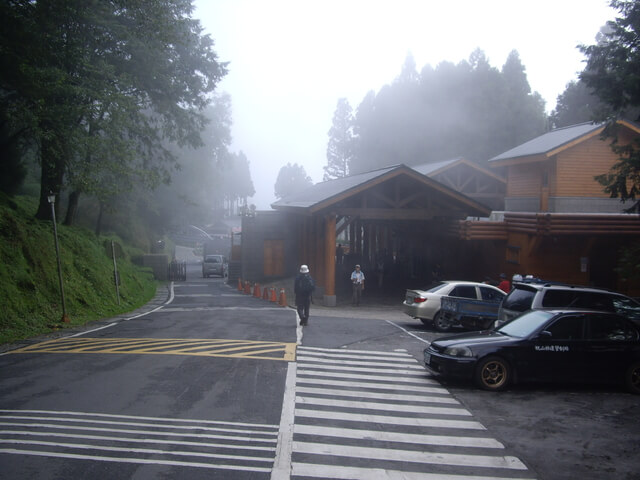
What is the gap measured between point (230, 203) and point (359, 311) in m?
140

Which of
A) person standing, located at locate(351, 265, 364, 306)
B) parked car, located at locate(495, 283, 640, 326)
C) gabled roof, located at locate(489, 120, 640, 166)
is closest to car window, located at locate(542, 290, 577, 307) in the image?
parked car, located at locate(495, 283, 640, 326)

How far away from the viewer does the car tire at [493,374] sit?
1038cm

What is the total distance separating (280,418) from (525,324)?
5550 mm

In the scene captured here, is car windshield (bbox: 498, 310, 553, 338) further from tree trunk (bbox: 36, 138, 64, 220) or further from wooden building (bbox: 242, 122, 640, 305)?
tree trunk (bbox: 36, 138, 64, 220)

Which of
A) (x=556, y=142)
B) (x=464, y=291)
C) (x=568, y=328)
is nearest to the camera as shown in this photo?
(x=568, y=328)

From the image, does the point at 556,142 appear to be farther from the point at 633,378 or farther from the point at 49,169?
the point at 49,169

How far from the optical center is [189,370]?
10.9 metres

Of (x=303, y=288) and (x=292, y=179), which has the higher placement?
(x=292, y=179)

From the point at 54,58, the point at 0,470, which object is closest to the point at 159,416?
the point at 0,470

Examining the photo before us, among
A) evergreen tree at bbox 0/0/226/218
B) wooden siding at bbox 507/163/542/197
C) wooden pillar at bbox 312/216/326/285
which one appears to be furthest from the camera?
wooden siding at bbox 507/163/542/197

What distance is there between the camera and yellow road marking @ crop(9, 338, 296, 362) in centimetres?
1261

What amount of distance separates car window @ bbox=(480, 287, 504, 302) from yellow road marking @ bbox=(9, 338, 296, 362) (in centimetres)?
670

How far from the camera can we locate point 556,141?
30.0m

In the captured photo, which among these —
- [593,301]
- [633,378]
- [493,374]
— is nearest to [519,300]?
[593,301]
